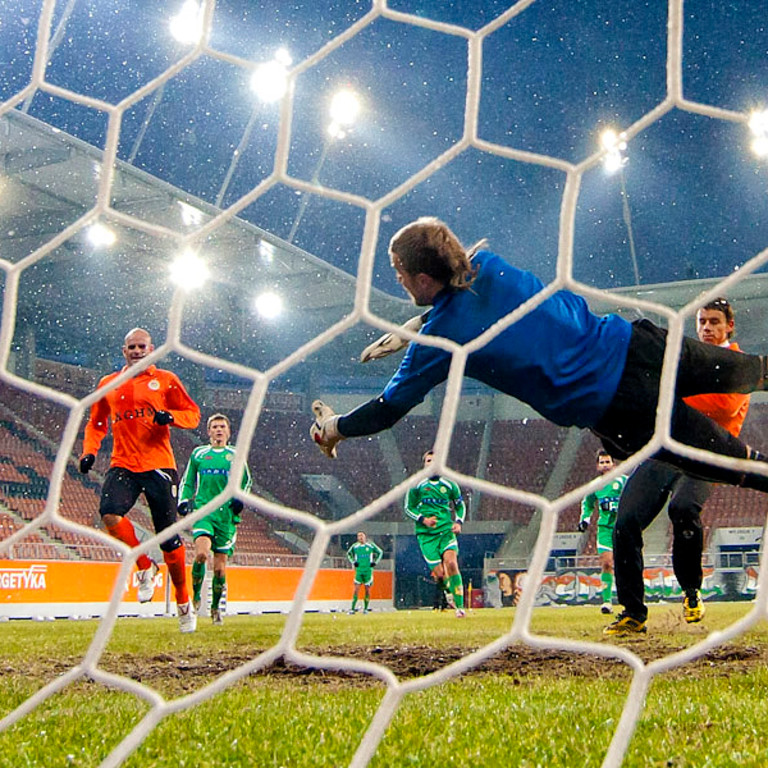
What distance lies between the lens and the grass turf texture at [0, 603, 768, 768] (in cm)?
105

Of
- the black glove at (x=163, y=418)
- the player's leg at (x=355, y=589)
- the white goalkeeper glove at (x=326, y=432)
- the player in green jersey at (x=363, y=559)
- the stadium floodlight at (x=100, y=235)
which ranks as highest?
the stadium floodlight at (x=100, y=235)

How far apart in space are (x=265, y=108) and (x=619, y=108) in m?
2.70

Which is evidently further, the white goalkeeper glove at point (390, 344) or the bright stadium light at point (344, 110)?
the bright stadium light at point (344, 110)

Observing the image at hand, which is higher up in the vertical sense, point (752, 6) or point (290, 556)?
point (752, 6)

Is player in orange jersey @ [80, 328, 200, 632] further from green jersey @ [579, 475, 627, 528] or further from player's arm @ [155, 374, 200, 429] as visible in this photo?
green jersey @ [579, 475, 627, 528]

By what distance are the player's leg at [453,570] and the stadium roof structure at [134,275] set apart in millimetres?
1366

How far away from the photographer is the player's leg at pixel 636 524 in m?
2.17

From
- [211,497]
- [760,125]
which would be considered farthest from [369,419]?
[211,497]

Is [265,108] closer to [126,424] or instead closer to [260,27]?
[260,27]

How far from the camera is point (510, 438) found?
3961 mm

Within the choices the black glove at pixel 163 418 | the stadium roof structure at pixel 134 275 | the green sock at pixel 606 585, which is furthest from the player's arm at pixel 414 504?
the black glove at pixel 163 418

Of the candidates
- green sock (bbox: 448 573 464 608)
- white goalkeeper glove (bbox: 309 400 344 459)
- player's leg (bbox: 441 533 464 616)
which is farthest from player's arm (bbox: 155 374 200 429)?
green sock (bbox: 448 573 464 608)

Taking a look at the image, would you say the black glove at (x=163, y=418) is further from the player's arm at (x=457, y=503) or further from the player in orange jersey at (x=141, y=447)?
the player's arm at (x=457, y=503)

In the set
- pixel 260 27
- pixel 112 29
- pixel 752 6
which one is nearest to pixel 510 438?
pixel 260 27
